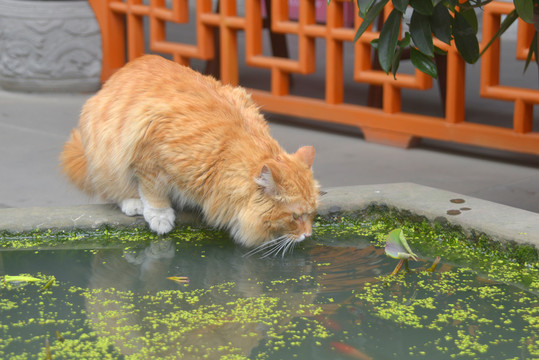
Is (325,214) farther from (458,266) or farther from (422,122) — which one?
(422,122)

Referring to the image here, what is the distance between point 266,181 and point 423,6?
917 millimetres

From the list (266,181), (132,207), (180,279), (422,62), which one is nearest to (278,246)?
(266,181)

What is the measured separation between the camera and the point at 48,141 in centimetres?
567

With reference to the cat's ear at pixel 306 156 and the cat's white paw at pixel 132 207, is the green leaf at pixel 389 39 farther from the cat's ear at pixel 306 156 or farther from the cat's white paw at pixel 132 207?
the cat's white paw at pixel 132 207

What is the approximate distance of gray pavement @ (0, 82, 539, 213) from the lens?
4.65 metres

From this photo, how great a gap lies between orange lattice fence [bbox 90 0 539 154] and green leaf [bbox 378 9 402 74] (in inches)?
92.4

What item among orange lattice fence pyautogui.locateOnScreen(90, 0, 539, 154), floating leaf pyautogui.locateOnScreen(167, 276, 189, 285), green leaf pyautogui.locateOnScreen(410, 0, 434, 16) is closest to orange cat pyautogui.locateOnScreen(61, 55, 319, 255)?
floating leaf pyautogui.locateOnScreen(167, 276, 189, 285)

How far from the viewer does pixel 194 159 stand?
327 cm

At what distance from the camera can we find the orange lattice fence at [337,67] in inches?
194

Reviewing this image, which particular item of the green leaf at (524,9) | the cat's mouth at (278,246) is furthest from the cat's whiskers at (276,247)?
the green leaf at (524,9)

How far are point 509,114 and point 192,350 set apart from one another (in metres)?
4.32

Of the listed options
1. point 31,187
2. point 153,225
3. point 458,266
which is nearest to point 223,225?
point 153,225

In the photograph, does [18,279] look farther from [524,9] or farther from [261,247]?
[524,9]

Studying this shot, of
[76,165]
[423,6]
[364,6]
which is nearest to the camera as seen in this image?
[364,6]
